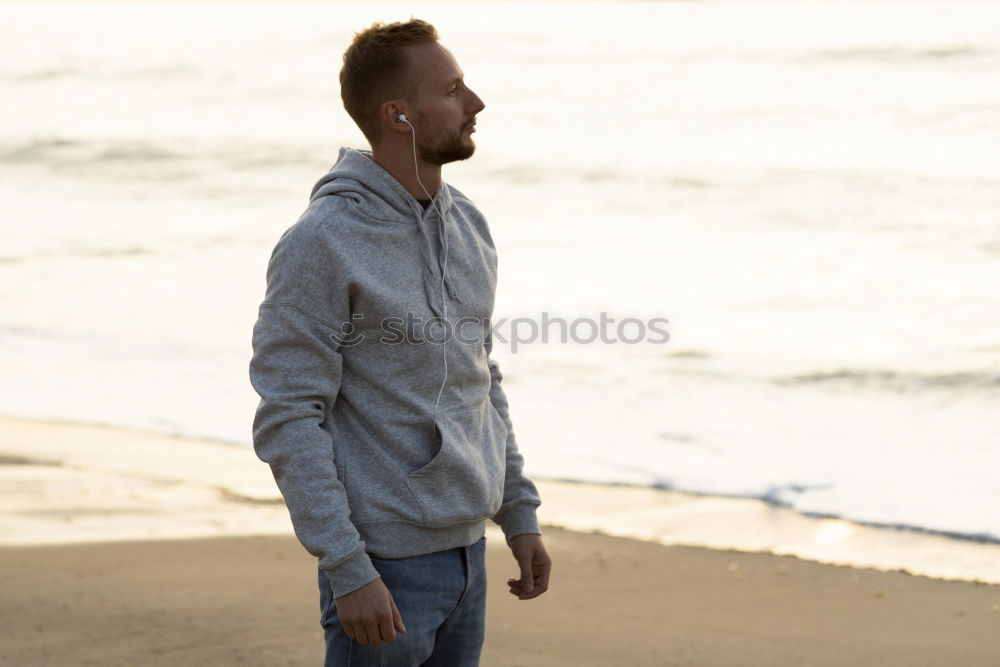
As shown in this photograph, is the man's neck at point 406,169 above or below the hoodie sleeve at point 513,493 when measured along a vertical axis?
above

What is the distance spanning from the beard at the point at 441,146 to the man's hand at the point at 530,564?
753 millimetres

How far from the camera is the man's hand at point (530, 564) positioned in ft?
8.65

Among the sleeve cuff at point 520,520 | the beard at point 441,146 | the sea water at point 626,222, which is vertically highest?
the beard at point 441,146

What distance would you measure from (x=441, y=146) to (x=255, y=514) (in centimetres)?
367

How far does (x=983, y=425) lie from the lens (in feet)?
28.0

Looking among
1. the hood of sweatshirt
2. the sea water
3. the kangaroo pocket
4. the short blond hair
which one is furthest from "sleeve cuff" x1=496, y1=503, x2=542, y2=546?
the sea water

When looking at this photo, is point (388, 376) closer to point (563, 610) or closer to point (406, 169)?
point (406, 169)

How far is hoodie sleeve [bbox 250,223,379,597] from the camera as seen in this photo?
7.14ft

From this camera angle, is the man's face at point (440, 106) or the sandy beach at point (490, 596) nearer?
the man's face at point (440, 106)

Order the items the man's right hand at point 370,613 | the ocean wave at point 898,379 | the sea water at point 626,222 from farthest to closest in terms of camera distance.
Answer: the ocean wave at point 898,379 < the sea water at point 626,222 < the man's right hand at point 370,613

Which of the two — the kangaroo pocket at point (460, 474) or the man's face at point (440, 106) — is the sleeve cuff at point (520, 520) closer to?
the kangaroo pocket at point (460, 474)

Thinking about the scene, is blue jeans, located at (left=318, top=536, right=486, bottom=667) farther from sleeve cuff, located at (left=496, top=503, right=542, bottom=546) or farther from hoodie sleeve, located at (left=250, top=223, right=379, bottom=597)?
sleeve cuff, located at (left=496, top=503, right=542, bottom=546)

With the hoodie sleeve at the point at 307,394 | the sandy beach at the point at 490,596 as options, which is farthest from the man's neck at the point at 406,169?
the sandy beach at the point at 490,596

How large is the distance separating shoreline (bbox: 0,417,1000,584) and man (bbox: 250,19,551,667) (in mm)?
3173
